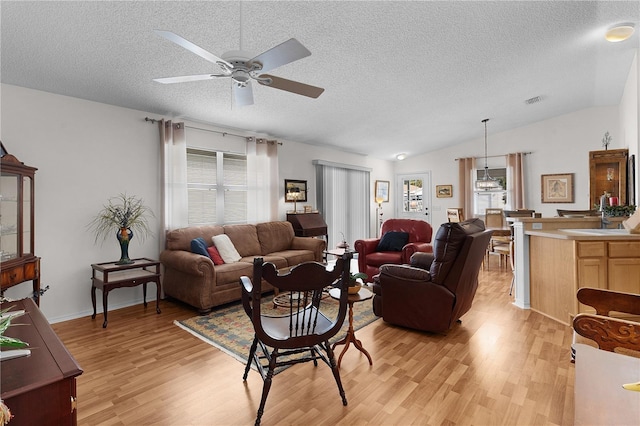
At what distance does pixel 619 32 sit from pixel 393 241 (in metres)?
3.49

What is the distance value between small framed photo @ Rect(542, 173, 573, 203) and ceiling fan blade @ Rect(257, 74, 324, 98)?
20.7 feet

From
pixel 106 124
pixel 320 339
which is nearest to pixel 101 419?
pixel 320 339

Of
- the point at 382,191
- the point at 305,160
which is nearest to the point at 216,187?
the point at 305,160

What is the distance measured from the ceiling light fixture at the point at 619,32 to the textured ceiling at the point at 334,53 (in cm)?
8

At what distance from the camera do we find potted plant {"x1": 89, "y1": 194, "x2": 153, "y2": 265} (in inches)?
143

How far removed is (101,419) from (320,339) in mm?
1388

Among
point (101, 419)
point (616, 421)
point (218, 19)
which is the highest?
point (218, 19)

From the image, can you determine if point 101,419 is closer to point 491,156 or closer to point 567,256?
point 567,256

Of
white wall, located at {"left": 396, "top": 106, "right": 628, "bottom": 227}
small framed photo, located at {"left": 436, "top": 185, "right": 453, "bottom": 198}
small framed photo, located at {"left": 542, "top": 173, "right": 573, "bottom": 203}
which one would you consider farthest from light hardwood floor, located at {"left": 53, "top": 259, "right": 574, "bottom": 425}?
small framed photo, located at {"left": 436, "top": 185, "right": 453, "bottom": 198}

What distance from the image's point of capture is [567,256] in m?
3.25

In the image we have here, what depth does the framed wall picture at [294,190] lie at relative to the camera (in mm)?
5895

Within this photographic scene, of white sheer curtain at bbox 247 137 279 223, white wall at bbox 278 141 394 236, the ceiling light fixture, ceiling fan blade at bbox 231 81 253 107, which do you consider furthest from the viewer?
white wall at bbox 278 141 394 236

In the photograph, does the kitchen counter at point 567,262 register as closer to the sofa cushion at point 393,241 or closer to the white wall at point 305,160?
the sofa cushion at point 393,241

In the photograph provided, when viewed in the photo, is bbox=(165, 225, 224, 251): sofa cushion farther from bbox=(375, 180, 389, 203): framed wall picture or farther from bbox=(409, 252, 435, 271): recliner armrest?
bbox=(375, 180, 389, 203): framed wall picture
